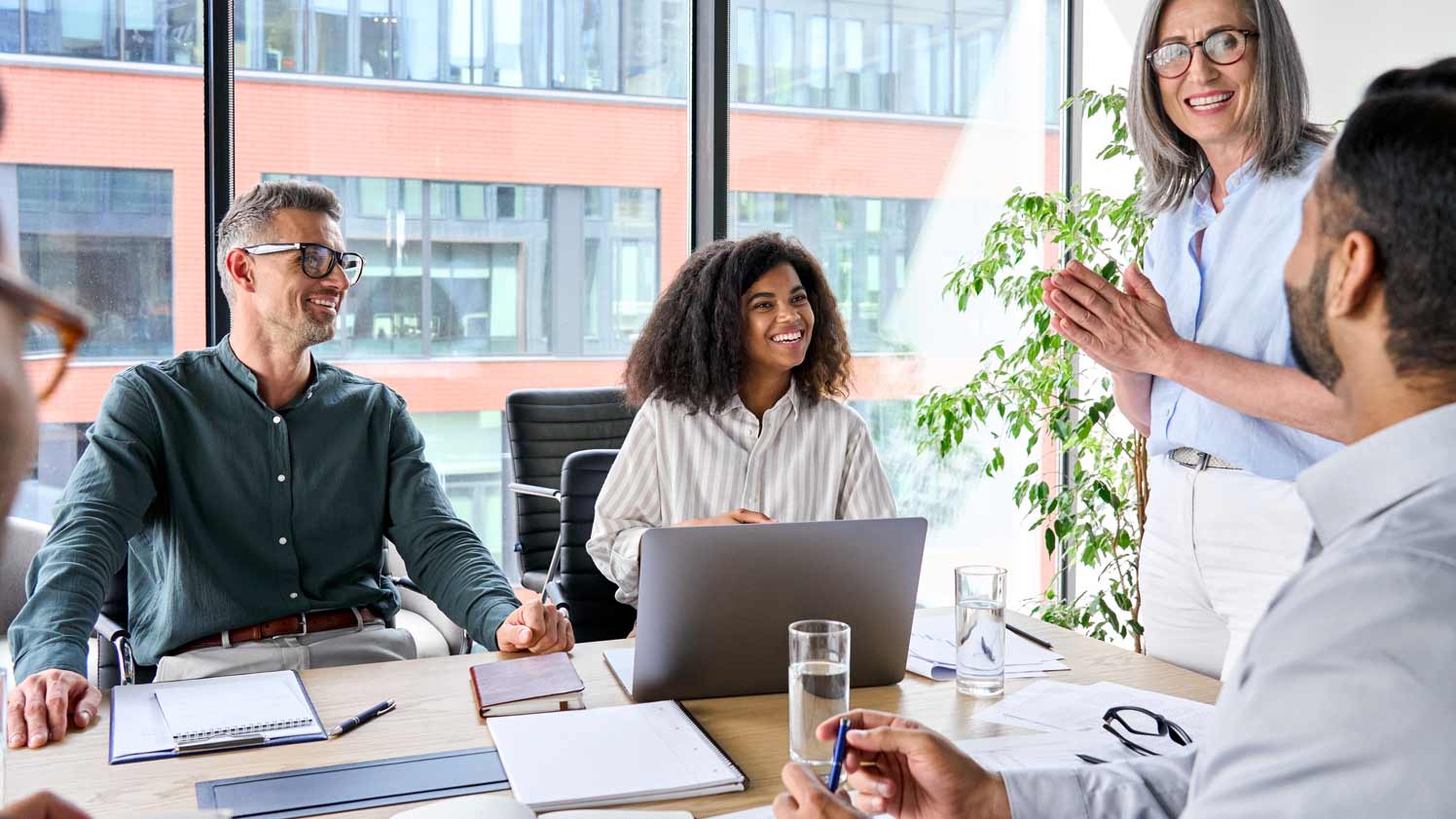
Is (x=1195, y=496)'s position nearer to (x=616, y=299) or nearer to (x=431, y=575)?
(x=431, y=575)

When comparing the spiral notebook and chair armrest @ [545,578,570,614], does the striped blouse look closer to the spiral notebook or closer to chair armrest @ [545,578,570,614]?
chair armrest @ [545,578,570,614]

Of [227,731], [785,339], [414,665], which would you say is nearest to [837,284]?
[785,339]

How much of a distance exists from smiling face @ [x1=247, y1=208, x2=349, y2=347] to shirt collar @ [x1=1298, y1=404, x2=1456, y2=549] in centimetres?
192

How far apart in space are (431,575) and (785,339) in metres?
0.86

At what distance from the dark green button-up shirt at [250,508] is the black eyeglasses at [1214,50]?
1477 millimetres

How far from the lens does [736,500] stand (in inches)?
93.4

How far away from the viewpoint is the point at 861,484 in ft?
7.95

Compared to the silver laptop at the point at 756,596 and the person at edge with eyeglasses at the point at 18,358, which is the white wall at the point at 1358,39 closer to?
the silver laptop at the point at 756,596

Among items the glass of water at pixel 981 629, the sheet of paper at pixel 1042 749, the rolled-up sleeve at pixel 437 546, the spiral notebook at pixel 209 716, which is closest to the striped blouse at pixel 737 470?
the rolled-up sleeve at pixel 437 546

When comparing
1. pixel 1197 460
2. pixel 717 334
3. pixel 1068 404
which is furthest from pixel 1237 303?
pixel 1068 404

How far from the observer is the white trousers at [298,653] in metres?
2.08

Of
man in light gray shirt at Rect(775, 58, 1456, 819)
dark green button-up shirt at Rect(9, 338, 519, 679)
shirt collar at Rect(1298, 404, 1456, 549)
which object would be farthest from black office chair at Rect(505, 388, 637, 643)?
shirt collar at Rect(1298, 404, 1456, 549)

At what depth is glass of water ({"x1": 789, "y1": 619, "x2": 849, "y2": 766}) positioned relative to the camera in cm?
135

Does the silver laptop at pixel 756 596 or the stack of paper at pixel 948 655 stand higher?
the silver laptop at pixel 756 596
